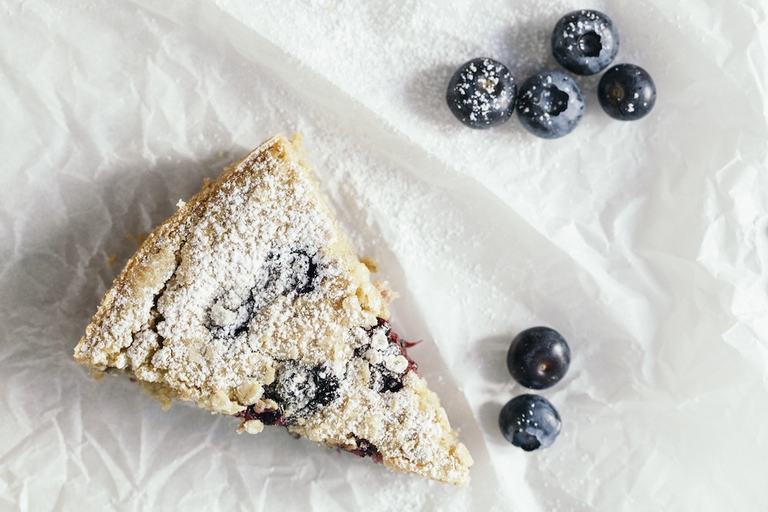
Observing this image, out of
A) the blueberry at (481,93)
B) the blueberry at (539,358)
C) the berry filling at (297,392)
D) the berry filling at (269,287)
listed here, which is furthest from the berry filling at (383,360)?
the blueberry at (481,93)

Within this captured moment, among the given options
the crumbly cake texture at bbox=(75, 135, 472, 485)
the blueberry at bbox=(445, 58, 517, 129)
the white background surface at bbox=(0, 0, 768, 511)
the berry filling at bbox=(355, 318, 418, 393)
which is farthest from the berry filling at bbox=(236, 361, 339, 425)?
the blueberry at bbox=(445, 58, 517, 129)

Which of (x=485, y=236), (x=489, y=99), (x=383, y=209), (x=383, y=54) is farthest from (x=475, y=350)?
(x=383, y=54)

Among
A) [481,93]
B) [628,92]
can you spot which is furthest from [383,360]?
[628,92]

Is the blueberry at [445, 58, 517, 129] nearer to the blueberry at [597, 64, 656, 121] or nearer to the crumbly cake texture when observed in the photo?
the blueberry at [597, 64, 656, 121]

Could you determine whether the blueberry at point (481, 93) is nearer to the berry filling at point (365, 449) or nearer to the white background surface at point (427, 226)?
the white background surface at point (427, 226)

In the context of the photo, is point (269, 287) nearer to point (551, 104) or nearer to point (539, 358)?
point (539, 358)

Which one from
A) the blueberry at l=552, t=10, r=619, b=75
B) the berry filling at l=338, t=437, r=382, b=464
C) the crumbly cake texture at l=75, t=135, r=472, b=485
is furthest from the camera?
the blueberry at l=552, t=10, r=619, b=75
